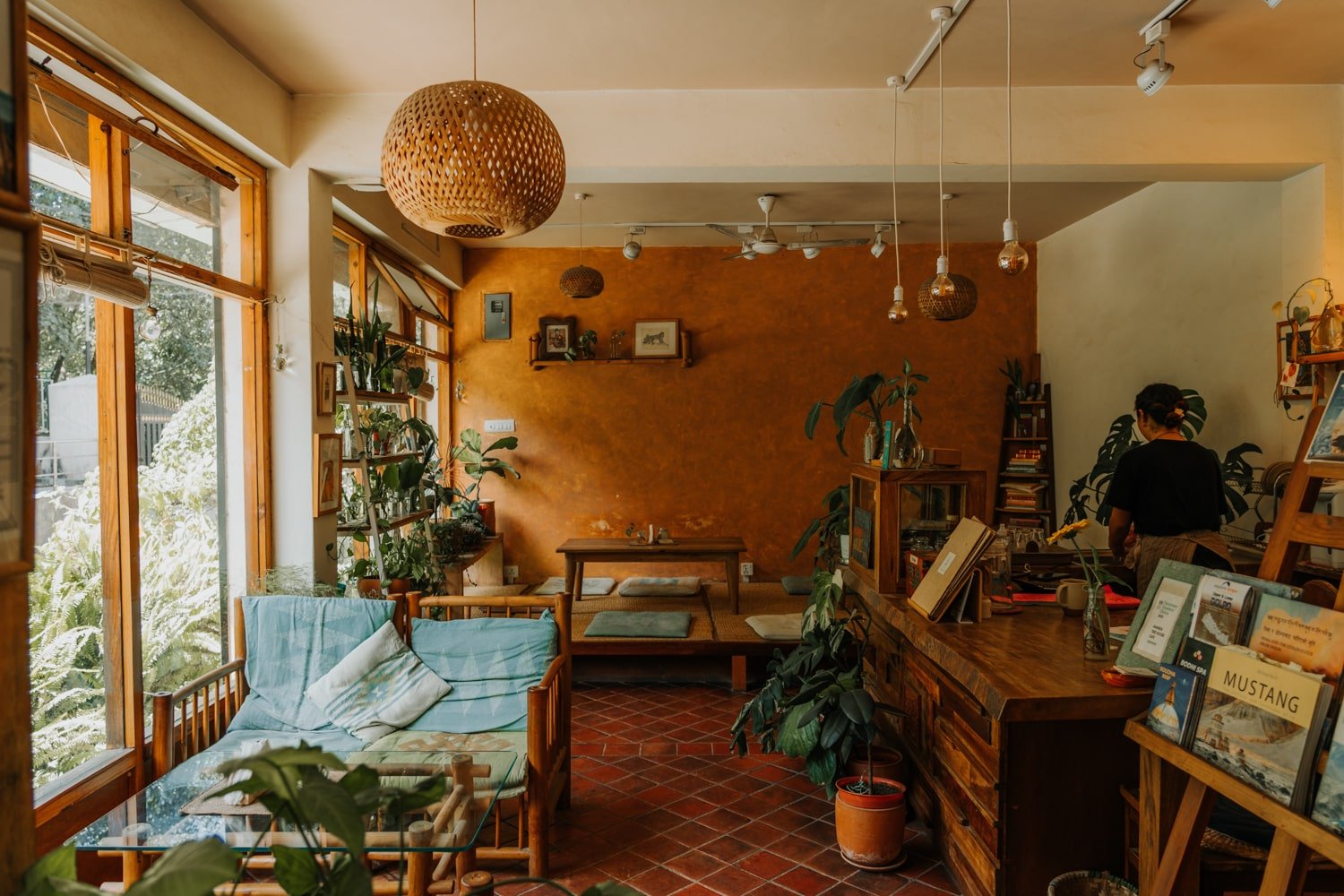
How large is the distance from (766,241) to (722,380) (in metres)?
2.53

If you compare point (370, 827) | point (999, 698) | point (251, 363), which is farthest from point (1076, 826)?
point (251, 363)

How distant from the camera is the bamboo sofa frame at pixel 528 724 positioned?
3.16 metres

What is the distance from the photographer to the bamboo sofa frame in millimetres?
3160

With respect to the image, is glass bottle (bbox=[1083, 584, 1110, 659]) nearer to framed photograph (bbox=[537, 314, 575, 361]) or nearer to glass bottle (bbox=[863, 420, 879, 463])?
glass bottle (bbox=[863, 420, 879, 463])

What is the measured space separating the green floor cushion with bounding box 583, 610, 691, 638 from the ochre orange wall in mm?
2239

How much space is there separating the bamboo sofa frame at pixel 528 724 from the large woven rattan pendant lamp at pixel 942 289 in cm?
235

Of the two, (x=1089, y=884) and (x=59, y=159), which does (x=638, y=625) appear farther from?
(x=59, y=159)

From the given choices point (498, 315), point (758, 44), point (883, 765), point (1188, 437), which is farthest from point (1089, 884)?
point (498, 315)

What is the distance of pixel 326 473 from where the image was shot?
15.0 ft

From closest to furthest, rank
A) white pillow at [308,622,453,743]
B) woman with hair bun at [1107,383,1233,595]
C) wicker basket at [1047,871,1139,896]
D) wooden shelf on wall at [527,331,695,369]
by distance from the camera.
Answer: wicker basket at [1047,871,1139,896] → white pillow at [308,622,453,743] → woman with hair bun at [1107,383,1233,595] → wooden shelf on wall at [527,331,695,369]

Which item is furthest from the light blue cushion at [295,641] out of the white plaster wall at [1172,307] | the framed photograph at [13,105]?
the white plaster wall at [1172,307]

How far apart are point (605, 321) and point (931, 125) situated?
4.39 m

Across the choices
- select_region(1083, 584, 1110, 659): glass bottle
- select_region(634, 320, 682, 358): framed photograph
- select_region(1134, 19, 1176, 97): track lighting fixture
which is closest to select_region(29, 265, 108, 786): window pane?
select_region(1083, 584, 1110, 659): glass bottle

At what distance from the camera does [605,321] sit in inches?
328
